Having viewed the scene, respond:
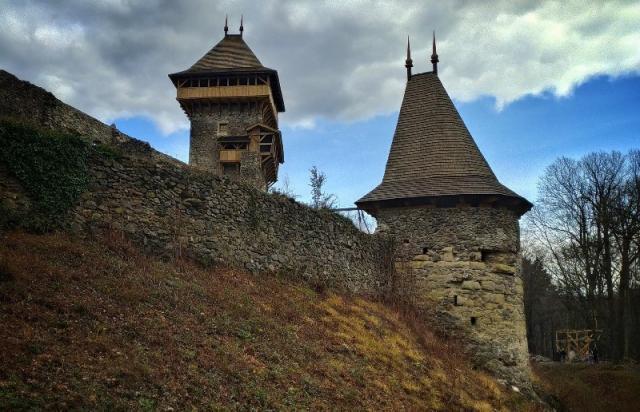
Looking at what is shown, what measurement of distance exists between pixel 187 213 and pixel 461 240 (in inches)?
293

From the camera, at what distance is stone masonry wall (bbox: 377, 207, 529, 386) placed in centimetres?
1317

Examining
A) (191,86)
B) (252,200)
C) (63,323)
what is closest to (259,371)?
Result: (63,323)

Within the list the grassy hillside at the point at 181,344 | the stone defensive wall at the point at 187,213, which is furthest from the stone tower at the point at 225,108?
the grassy hillside at the point at 181,344

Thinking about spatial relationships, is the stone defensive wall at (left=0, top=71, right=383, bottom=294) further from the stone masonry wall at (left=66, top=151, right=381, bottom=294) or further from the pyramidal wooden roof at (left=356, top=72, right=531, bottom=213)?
the pyramidal wooden roof at (left=356, top=72, right=531, bottom=213)

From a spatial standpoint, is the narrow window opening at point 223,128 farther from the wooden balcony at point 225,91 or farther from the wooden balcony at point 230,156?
the wooden balcony at point 225,91

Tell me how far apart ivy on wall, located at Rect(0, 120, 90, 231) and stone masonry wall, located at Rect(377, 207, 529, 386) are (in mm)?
8857

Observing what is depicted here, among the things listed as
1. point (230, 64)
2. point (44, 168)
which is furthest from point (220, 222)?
point (230, 64)

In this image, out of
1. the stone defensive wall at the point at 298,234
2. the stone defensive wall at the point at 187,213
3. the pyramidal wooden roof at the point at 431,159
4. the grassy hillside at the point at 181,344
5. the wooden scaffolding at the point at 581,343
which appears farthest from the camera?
the wooden scaffolding at the point at 581,343

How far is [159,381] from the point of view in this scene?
5.35 metres

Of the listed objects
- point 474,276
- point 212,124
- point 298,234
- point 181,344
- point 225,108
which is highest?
point 225,108

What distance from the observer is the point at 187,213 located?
974 centimetres

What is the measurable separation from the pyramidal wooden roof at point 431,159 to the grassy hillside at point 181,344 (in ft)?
15.5

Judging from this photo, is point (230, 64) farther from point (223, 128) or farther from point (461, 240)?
point (461, 240)

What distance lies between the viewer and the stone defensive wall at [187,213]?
8.70 metres
